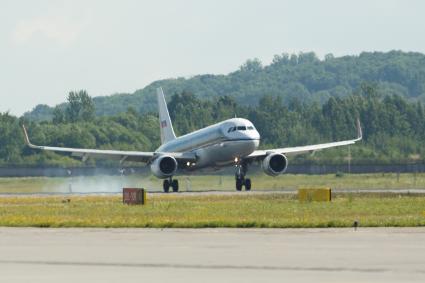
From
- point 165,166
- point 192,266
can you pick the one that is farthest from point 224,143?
point 192,266

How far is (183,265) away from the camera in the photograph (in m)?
26.9

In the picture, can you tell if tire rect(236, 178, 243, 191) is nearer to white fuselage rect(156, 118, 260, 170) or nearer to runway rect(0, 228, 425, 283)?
white fuselage rect(156, 118, 260, 170)

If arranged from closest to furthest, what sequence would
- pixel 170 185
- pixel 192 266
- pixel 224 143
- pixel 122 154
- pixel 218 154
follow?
pixel 192 266 < pixel 224 143 < pixel 218 154 < pixel 170 185 < pixel 122 154

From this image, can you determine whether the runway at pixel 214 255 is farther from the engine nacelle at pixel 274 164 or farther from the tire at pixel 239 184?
the engine nacelle at pixel 274 164

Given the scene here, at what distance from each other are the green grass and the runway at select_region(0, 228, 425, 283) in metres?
2.63

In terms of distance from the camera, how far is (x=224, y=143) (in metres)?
76.8

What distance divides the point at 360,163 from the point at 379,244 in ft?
230

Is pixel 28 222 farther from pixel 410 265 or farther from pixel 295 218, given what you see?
pixel 410 265

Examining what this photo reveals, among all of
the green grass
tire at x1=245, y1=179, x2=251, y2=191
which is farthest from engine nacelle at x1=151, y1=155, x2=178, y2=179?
the green grass

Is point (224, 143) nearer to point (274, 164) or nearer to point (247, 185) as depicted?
point (247, 185)

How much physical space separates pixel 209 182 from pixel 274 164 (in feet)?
38.9

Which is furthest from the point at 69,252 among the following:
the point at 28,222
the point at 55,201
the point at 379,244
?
the point at 55,201

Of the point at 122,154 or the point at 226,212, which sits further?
the point at 122,154

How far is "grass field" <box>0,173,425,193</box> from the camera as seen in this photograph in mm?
83812
